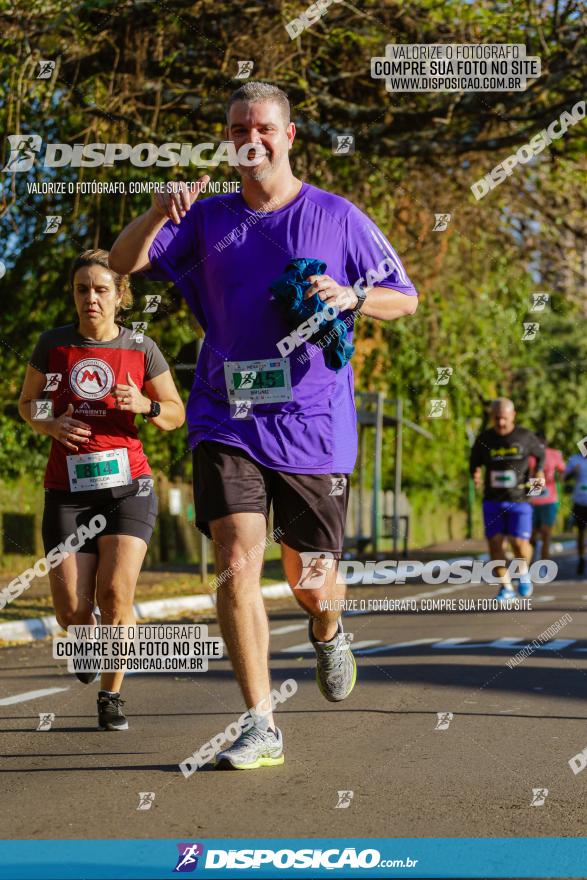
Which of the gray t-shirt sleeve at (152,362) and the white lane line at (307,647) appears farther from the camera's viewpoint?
the white lane line at (307,647)

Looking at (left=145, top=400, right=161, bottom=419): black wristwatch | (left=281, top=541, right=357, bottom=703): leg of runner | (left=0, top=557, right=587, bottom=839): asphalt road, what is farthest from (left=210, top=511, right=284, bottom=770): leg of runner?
(left=145, top=400, right=161, bottom=419): black wristwatch

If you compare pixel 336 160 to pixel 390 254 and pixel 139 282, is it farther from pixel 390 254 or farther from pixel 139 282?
pixel 390 254

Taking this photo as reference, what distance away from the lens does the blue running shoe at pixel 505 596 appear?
14428 millimetres

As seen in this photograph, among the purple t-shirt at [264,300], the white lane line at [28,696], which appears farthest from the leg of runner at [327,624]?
the white lane line at [28,696]

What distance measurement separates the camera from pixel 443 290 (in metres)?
23.3

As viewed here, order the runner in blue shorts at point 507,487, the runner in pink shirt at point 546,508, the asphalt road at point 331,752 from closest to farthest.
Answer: the asphalt road at point 331,752, the runner in blue shorts at point 507,487, the runner in pink shirt at point 546,508

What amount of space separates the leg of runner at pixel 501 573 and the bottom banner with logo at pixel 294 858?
33.1 ft

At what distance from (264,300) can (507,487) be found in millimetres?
9831

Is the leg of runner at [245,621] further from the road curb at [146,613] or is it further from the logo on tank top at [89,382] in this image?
the road curb at [146,613]

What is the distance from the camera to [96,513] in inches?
265

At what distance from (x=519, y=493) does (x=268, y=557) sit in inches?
432


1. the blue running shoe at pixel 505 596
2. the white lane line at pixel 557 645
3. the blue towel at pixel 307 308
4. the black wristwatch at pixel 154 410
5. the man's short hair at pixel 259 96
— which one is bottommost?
the blue running shoe at pixel 505 596

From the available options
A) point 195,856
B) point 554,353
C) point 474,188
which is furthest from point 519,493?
point 554,353

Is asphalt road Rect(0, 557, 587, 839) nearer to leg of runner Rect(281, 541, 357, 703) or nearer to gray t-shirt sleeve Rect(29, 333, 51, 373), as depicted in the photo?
leg of runner Rect(281, 541, 357, 703)
